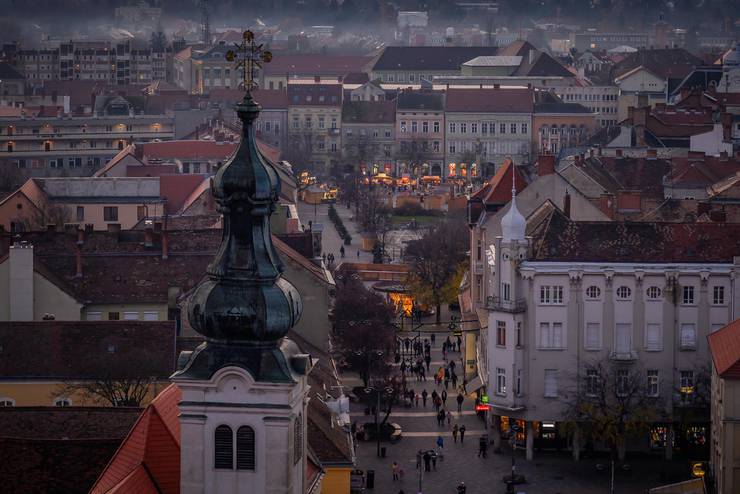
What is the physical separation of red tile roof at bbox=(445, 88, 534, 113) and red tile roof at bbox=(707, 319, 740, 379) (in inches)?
3113

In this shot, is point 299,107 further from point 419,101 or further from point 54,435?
point 54,435

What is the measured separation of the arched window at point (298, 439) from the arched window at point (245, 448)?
0.58 meters

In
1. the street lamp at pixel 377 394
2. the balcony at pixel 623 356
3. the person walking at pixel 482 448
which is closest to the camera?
the person walking at pixel 482 448

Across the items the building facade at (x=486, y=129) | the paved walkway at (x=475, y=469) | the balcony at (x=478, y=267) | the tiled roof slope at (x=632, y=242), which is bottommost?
the paved walkway at (x=475, y=469)

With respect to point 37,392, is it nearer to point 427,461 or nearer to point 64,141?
point 427,461

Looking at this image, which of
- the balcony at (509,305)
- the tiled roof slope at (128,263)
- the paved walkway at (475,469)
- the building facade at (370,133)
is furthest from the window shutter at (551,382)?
the building facade at (370,133)

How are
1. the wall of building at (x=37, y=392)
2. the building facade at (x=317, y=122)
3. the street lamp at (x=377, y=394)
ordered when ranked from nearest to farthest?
the wall of building at (x=37, y=392), the street lamp at (x=377, y=394), the building facade at (x=317, y=122)

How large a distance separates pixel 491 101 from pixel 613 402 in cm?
7877

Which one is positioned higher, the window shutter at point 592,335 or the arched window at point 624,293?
the arched window at point 624,293

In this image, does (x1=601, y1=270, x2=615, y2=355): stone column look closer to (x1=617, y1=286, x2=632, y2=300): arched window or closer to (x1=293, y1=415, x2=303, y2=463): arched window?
(x1=617, y1=286, x2=632, y2=300): arched window

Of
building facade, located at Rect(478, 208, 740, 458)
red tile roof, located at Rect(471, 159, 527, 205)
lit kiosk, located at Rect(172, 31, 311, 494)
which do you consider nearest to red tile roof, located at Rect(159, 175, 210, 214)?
red tile roof, located at Rect(471, 159, 527, 205)

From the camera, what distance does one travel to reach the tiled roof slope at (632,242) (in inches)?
1932

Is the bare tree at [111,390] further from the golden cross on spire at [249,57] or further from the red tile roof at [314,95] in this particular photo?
the red tile roof at [314,95]

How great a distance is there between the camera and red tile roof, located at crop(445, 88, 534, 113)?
4946 inches
